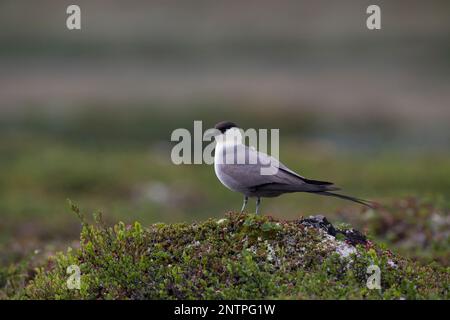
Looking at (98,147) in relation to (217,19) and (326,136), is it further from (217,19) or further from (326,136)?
(217,19)

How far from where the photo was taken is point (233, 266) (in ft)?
25.1

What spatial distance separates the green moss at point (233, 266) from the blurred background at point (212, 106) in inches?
116

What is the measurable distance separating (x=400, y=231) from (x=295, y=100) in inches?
1080

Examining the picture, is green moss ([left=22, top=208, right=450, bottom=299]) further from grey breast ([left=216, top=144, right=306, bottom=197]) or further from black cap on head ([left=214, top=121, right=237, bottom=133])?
black cap on head ([left=214, top=121, right=237, bottom=133])

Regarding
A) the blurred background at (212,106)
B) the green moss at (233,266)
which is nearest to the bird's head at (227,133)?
the green moss at (233,266)

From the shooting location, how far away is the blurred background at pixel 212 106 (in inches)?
719

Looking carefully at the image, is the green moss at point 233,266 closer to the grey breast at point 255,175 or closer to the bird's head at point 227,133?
the grey breast at point 255,175

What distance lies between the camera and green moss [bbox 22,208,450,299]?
7441mm

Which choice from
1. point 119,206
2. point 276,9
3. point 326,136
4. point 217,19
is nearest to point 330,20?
point 276,9

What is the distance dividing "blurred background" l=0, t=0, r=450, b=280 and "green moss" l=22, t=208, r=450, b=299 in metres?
2.95

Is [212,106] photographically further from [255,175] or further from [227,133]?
[255,175]

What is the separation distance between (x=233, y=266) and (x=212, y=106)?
2883 centimetres

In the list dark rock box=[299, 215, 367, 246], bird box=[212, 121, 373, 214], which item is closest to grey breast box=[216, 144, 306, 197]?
bird box=[212, 121, 373, 214]

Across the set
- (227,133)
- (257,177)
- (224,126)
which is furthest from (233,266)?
(224,126)
